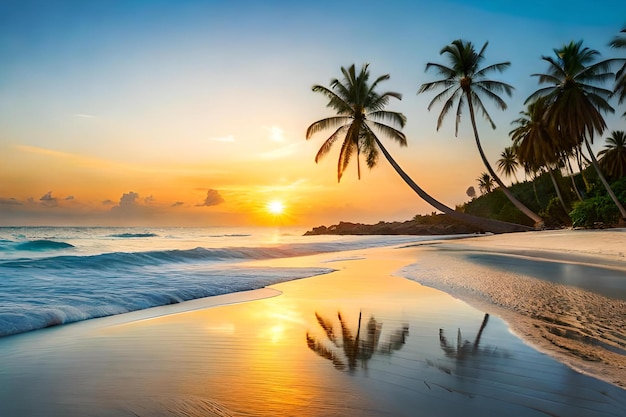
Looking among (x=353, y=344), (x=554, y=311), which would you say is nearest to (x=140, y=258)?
(x=353, y=344)

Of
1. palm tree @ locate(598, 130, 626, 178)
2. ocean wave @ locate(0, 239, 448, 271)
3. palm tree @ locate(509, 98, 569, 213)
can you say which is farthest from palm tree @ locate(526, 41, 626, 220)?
ocean wave @ locate(0, 239, 448, 271)

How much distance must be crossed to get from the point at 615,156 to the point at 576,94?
1367 cm

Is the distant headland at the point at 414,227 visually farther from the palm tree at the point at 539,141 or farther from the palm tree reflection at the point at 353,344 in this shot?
the palm tree reflection at the point at 353,344

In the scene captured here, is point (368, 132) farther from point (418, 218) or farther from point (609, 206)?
point (418, 218)

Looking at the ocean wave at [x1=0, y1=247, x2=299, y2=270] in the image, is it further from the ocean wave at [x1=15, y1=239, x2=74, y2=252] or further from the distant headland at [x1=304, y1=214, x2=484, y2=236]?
the distant headland at [x1=304, y1=214, x2=484, y2=236]

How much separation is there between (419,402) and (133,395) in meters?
1.78

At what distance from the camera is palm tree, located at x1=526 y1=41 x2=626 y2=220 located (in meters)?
24.6

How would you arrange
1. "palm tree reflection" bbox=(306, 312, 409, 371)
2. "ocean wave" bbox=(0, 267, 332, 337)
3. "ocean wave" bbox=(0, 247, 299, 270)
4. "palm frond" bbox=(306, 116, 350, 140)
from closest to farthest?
"palm tree reflection" bbox=(306, 312, 409, 371) < "ocean wave" bbox=(0, 267, 332, 337) < "ocean wave" bbox=(0, 247, 299, 270) < "palm frond" bbox=(306, 116, 350, 140)

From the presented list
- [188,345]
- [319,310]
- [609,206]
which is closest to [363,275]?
[319,310]

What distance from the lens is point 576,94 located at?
81.9 feet

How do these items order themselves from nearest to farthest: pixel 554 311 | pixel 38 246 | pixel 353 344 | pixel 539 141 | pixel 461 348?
pixel 461 348, pixel 353 344, pixel 554 311, pixel 38 246, pixel 539 141

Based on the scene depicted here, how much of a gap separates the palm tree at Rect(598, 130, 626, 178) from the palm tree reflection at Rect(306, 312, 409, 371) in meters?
36.6

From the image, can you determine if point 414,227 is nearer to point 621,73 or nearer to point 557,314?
point 621,73

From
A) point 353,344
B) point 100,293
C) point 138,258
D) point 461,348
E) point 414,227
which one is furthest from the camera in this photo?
point 414,227
